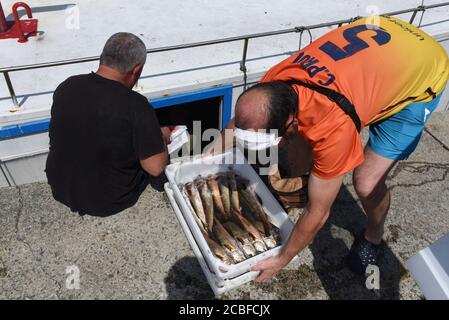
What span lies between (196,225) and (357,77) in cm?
169

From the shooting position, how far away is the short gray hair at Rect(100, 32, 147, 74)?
2.61 metres

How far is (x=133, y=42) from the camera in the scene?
2.64 meters

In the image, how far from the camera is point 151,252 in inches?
125

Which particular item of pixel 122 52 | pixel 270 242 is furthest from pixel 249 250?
pixel 122 52

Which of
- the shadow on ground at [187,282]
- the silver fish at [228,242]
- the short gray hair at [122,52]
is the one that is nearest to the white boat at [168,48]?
the short gray hair at [122,52]

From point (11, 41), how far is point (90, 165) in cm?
216

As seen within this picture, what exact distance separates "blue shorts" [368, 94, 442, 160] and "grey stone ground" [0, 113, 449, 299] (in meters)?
1.10

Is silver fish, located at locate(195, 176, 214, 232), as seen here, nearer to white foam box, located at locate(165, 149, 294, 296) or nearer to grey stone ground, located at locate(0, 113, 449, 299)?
white foam box, located at locate(165, 149, 294, 296)

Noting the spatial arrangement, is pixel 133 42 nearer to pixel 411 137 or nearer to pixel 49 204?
pixel 49 204

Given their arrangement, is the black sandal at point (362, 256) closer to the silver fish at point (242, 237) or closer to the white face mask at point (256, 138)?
the silver fish at point (242, 237)

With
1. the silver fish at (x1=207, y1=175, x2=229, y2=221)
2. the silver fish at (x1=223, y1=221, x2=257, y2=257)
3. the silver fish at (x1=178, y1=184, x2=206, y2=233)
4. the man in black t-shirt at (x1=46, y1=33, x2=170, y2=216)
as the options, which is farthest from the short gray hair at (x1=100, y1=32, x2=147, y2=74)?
the silver fish at (x1=223, y1=221, x2=257, y2=257)

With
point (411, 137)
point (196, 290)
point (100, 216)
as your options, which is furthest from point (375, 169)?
point (100, 216)

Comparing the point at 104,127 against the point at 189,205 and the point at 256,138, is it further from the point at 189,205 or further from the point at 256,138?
the point at 256,138

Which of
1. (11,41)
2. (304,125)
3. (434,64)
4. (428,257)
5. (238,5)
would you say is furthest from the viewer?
(238,5)
